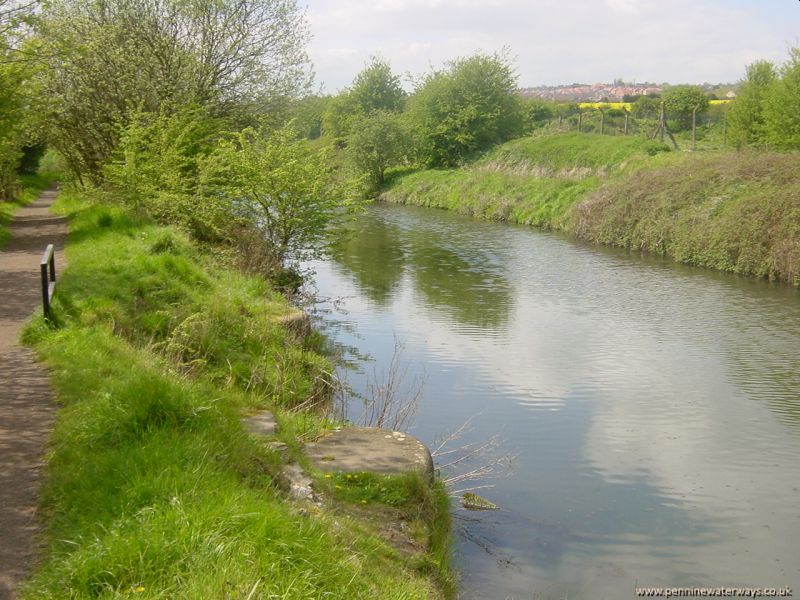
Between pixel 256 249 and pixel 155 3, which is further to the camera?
pixel 155 3

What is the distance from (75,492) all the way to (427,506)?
326cm

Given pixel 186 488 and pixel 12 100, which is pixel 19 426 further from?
pixel 12 100

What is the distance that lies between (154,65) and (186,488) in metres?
19.8

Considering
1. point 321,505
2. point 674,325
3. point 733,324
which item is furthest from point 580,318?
point 321,505

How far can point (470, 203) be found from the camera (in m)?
42.3

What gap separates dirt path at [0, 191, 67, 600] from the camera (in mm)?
4848

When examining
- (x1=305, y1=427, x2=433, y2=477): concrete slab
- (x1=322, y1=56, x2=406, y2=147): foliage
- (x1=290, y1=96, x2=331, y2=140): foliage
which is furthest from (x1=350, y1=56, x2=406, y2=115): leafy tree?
(x1=305, y1=427, x2=433, y2=477): concrete slab

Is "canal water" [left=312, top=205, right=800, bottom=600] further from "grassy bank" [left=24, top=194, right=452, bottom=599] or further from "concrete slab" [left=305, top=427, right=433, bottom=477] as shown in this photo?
"grassy bank" [left=24, top=194, right=452, bottom=599]

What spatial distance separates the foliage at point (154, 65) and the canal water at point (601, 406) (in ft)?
19.7

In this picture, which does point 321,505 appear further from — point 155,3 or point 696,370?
point 155,3

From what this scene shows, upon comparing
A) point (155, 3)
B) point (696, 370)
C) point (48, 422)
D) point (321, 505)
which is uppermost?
point (155, 3)

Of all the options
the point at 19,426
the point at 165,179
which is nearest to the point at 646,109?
the point at 165,179

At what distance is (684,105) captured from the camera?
54.7 m

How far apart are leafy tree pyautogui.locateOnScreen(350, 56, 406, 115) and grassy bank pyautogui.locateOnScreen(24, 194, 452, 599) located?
6029 centimetres
